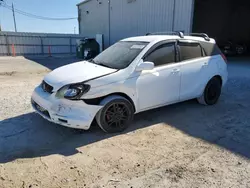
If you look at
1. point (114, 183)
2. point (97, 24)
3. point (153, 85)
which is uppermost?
point (97, 24)

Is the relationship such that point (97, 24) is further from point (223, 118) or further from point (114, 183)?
point (114, 183)

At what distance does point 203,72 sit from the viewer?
4.88 meters

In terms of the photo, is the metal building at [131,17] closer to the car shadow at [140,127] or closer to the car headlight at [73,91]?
the car shadow at [140,127]

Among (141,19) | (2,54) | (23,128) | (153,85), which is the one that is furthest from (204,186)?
(2,54)

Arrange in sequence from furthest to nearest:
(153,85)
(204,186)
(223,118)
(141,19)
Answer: (141,19)
(223,118)
(153,85)
(204,186)

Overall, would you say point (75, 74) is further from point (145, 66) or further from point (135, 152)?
point (135, 152)

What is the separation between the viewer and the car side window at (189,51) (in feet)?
15.0

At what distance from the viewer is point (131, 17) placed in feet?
54.0

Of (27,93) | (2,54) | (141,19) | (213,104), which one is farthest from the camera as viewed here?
(2,54)

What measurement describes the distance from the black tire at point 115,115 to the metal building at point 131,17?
911cm

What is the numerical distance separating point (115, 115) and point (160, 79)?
1128 millimetres

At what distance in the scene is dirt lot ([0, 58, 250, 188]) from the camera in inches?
105

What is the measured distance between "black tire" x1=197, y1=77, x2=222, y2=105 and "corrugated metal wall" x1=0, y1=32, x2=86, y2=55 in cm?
1887

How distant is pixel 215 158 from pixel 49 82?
113 inches
